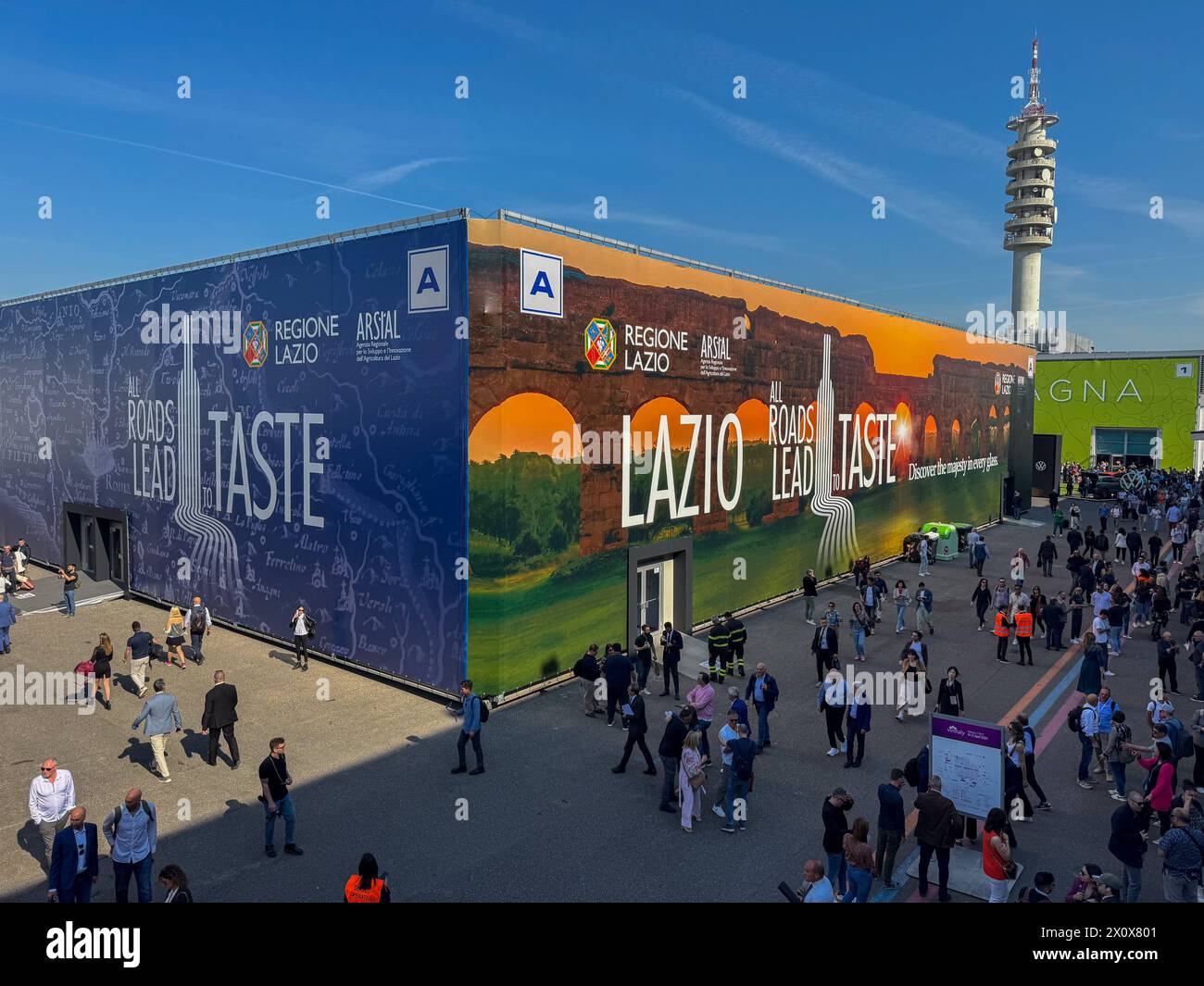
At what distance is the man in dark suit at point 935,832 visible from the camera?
973 centimetres

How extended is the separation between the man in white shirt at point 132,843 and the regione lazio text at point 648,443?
24.8 feet

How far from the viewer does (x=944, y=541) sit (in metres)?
33.2

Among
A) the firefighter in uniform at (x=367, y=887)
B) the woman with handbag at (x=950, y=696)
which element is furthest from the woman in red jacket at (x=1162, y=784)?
the firefighter in uniform at (x=367, y=887)

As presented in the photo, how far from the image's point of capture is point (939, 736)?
11391mm

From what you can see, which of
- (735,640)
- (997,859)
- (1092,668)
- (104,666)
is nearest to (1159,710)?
(1092,668)

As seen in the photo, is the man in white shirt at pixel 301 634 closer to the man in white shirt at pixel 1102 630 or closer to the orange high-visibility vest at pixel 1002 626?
the orange high-visibility vest at pixel 1002 626

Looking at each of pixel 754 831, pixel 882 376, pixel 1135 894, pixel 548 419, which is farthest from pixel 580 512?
pixel 882 376

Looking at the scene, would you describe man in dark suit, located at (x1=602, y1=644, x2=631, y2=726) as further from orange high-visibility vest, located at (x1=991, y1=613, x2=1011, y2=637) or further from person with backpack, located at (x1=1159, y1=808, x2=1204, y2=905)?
orange high-visibility vest, located at (x1=991, y1=613, x2=1011, y2=637)

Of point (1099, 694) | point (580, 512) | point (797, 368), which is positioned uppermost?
point (797, 368)

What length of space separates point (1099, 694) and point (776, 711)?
5.51 meters

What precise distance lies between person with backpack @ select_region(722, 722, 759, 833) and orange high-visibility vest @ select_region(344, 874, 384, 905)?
213 inches

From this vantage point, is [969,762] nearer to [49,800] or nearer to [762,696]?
[762,696]

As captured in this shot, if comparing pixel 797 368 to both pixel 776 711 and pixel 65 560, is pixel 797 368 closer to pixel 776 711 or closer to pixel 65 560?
pixel 776 711

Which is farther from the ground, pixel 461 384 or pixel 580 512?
pixel 461 384
